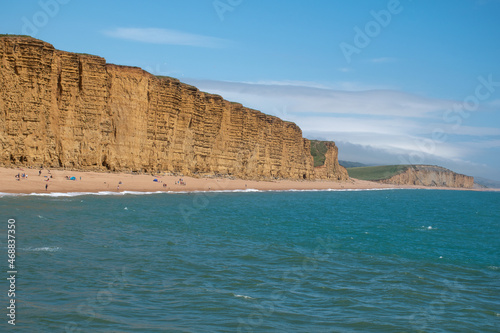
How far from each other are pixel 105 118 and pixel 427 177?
493 feet

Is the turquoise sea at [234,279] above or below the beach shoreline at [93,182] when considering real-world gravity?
below

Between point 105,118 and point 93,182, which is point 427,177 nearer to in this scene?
point 105,118

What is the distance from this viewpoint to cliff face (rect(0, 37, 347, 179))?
115 ft

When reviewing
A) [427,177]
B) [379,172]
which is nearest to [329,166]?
[379,172]

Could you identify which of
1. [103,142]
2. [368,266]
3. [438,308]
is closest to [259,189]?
[103,142]

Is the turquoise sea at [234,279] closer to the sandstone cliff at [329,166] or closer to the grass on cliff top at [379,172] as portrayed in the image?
the sandstone cliff at [329,166]

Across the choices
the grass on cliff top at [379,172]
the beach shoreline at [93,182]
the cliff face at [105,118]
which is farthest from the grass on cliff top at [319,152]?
the grass on cliff top at [379,172]

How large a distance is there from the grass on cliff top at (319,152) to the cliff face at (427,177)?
50803mm

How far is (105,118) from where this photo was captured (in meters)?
41.4

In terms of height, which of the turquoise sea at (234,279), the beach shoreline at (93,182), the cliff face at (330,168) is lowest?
the turquoise sea at (234,279)

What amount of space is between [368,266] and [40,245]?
10448 millimetres

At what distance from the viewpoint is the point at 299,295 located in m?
10.6

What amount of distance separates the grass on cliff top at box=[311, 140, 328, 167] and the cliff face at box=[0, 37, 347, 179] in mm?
43027

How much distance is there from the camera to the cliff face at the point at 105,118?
34906 millimetres
